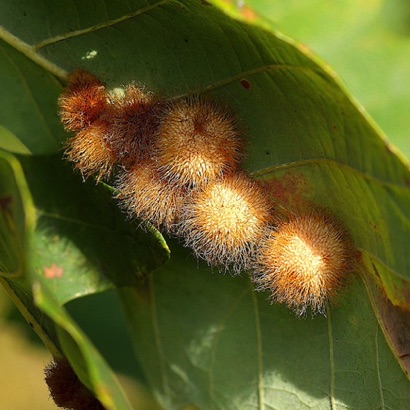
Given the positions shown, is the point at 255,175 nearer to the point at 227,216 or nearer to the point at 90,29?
the point at 227,216

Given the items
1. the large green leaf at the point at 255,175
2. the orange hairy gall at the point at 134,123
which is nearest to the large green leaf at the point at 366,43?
the large green leaf at the point at 255,175

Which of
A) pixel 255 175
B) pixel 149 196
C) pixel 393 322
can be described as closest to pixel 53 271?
pixel 149 196

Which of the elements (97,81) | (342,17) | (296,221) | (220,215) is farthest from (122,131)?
(342,17)

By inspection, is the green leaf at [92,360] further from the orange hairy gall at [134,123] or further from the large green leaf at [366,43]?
the large green leaf at [366,43]

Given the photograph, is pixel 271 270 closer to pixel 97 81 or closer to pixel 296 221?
pixel 296 221

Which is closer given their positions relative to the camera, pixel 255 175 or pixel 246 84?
pixel 246 84

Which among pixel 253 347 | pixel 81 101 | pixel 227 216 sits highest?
pixel 81 101

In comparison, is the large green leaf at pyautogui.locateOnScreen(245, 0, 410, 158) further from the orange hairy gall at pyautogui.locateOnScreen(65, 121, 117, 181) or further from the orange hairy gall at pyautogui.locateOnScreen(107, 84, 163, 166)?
the orange hairy gall at pyautogui.locateOnScreen(65, 121, 117, 181)
